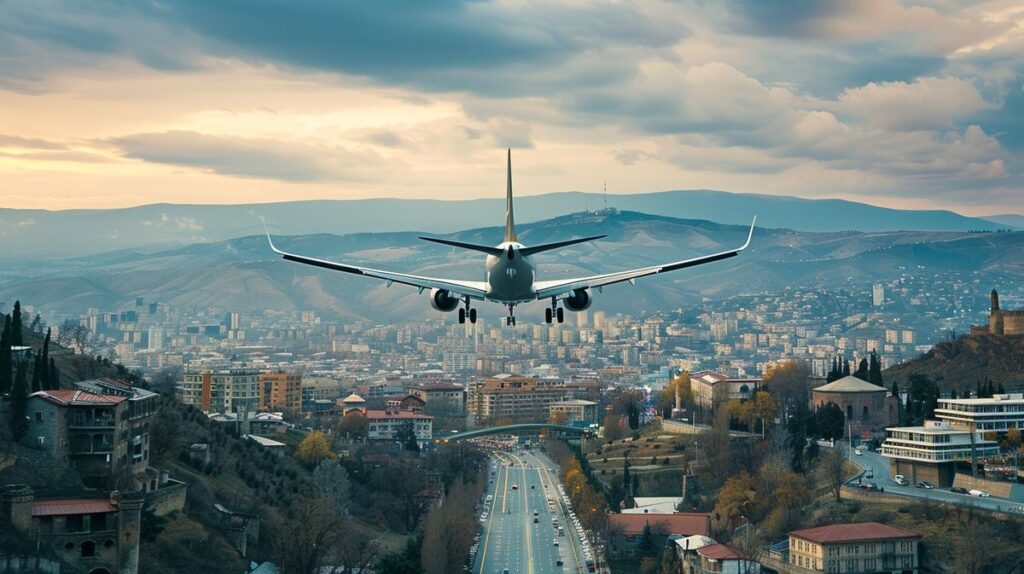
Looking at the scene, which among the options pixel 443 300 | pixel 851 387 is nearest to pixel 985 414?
pixel 851 387

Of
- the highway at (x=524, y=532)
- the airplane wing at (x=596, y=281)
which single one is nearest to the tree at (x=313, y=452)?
the highway at (x=524, y=532)

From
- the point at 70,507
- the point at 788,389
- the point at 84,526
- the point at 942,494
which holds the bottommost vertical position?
the point at 942,494

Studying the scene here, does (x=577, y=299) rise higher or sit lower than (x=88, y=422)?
higher

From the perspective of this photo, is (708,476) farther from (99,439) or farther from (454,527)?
(99,439)

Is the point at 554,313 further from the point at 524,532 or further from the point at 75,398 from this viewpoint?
the point at 524,532

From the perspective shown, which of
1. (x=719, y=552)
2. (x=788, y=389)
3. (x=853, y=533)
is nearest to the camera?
(x=853, y=533)

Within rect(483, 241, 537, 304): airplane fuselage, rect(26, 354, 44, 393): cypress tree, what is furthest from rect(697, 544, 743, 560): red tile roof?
rect(483, 241, 537, 304): airplane fuselage

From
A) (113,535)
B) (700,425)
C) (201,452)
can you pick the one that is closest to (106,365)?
(201,452)
